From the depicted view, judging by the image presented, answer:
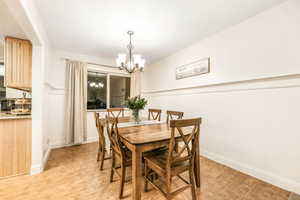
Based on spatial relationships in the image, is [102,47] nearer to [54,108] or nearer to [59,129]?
[54,108]

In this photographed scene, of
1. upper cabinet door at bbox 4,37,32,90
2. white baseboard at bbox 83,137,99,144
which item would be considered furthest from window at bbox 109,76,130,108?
A: upper cabinet door at bbox 4,37,32,90

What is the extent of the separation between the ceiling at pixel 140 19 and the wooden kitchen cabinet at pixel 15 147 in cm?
172

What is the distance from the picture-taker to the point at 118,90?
423cm

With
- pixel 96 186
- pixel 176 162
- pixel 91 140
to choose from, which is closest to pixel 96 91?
pixel 91 140

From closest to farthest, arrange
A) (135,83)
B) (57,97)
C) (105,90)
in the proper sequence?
(57,97) < (105,90) < (135,83)

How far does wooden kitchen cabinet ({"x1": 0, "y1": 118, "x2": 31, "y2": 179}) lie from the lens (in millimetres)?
1855

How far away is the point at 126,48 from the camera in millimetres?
3078

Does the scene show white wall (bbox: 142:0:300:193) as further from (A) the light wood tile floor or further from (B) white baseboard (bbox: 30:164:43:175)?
(B) white baseboard (bbox: 30:164:43:175)

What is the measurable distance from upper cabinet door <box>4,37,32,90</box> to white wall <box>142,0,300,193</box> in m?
3.12

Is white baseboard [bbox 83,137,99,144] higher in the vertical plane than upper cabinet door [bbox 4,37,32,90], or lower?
lower

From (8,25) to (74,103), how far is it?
72.4 inches

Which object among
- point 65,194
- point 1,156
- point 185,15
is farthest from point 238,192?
point 1,156

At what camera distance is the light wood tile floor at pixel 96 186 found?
1520 millimetres

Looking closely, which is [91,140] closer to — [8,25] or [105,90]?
[105,90]
